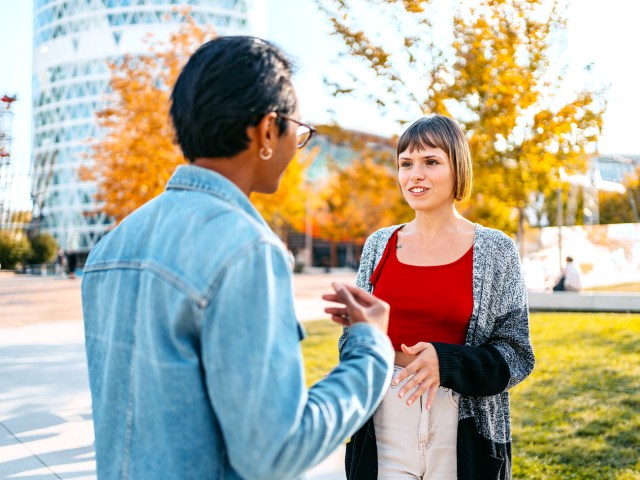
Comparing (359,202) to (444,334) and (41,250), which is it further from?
(444,334)

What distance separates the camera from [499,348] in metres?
2.26

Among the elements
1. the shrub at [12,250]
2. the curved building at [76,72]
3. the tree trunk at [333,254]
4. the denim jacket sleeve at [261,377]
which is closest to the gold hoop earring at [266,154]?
the denim jacket sleeve at [261,377]

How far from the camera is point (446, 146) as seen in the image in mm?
2471

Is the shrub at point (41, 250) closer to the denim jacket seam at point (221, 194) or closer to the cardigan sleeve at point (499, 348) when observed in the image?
the cardigan sleeve at point (499, 348)

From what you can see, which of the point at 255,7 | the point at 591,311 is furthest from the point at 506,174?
the point at 255,7

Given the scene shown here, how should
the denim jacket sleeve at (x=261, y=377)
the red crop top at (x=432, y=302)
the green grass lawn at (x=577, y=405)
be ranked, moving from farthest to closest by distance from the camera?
the green grass lawn at (x=577, y=405), the red crop top at (x=432, y=302), the denim jacket sleeve at (x=261, y=377)

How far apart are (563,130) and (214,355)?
34.7 feet

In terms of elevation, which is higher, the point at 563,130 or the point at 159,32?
the point at 159,32

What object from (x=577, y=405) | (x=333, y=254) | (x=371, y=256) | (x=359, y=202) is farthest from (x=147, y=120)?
(x=333, y=254)

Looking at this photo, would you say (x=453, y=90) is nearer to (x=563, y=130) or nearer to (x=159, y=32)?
(x=563, y=130)

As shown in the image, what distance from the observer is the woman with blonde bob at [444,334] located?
2.18m

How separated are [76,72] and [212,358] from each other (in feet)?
313

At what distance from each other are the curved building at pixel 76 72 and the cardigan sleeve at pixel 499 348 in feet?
280

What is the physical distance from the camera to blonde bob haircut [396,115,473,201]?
2.47 meters
